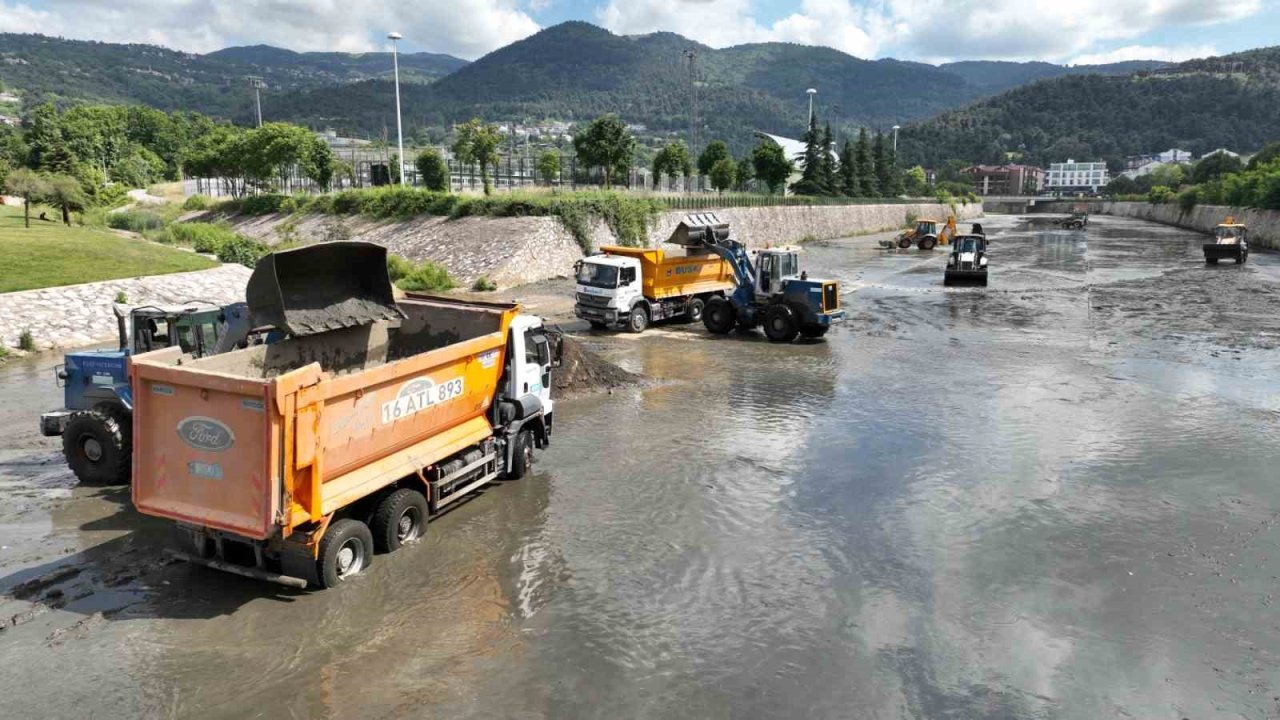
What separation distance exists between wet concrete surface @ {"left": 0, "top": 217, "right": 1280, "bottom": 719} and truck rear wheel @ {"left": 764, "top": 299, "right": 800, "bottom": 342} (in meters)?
7.02

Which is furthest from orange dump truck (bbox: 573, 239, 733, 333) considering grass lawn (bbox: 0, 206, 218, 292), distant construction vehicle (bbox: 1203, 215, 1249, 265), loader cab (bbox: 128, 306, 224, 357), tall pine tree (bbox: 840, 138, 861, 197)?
tall pine tree (bbox: 840, 138, 861, 197)

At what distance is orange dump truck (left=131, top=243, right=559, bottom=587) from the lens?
8.06 metres

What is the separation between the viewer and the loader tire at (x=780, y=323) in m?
25.0

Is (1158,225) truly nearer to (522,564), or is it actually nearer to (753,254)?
(753,254)

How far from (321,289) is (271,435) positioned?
12.2ft

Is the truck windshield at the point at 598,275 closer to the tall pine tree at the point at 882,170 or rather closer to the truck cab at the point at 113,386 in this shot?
the truck cab at the point at 113,386

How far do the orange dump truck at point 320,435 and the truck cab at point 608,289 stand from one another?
12.8m

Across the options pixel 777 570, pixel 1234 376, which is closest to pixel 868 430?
pixel 777 570

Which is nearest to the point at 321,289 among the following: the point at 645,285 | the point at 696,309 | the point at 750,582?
the point at 750,582

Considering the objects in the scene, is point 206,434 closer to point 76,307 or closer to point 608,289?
point 608,289

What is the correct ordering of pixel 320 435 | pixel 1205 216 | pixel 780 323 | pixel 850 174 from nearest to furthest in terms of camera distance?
pixel 320 435, pixel 780 323, pixel 1205 216, pixel 850 174

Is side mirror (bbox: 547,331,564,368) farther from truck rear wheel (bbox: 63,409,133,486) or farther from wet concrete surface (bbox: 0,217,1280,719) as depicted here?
truck rear wheel (bbox: 63,409,133,486)

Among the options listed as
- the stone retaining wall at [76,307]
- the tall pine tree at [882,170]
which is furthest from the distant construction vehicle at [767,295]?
the tall pine tree at [882,170]

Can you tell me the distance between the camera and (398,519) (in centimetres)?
983
